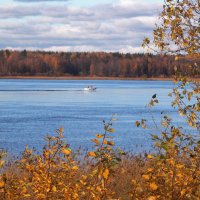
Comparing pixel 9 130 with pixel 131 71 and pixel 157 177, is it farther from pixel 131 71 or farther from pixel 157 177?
pixel 131 71

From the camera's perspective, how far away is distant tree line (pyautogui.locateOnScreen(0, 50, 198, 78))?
16175cm

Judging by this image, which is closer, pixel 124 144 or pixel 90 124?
pixel 124 144

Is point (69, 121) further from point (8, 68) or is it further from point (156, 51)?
point (8, 68)

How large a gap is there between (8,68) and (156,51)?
161m

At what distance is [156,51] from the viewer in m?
8.83

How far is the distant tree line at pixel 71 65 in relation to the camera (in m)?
162

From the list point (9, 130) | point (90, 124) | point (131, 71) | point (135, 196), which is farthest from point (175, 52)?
point (131, 71)

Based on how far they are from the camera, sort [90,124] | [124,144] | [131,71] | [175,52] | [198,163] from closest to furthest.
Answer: [198,163]
[175,52]
[124,144]
[90,124]
[131,71]

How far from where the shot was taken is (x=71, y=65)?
16950cm

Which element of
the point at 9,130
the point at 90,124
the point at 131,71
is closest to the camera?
the point at 9,130

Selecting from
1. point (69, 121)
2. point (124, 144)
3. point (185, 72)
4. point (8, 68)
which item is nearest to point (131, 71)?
point (8, 68)

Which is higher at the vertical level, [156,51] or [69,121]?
[156,51]

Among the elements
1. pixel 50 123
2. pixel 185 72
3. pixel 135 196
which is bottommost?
pixel 50 123

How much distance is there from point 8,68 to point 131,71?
37.9 metres
